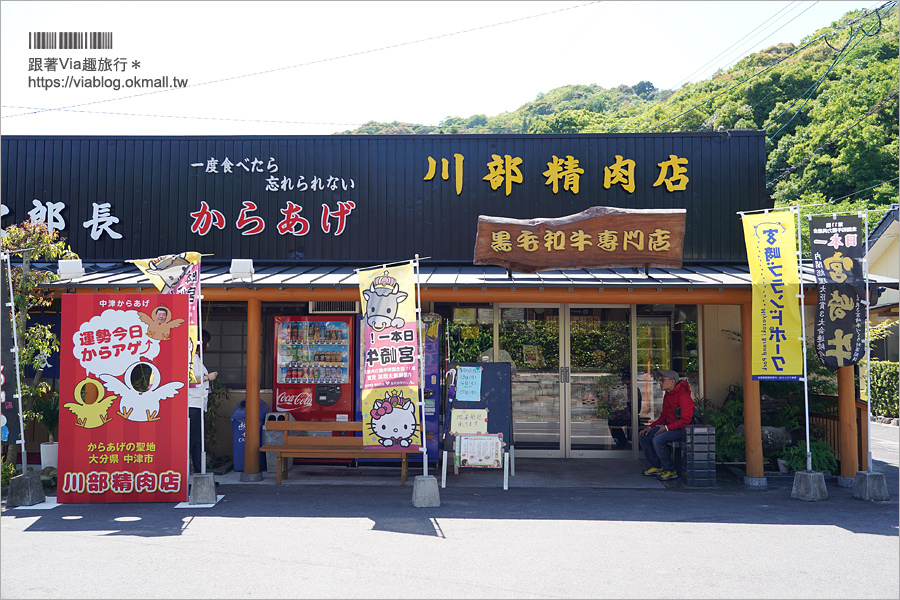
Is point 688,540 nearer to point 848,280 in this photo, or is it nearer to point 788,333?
point 788,333

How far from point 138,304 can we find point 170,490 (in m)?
2.28

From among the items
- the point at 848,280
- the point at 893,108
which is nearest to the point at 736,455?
the point at 848,280

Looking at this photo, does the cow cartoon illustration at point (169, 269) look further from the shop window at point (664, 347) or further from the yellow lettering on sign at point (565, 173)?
the shop window at point (664, 347)

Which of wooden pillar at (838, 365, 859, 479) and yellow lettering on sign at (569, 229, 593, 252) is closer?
wooden pillar at (838, 365, 859, 479)

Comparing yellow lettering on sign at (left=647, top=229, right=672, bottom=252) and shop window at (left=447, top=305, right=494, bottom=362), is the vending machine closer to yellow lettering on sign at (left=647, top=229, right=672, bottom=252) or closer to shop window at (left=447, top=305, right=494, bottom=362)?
shop window at (left=447, top=305, right=494, bottom=362)

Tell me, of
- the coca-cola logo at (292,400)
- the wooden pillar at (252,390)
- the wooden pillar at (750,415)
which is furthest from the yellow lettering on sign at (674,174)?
the wooden pillar at (252,390)

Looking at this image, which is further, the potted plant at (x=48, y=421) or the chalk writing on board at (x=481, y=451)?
the potted plant at (x=48, y=421)

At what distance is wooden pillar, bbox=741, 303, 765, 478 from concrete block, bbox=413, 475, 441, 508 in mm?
4396

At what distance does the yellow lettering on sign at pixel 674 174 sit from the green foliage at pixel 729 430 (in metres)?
3.71

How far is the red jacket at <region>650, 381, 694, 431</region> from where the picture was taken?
9680mm

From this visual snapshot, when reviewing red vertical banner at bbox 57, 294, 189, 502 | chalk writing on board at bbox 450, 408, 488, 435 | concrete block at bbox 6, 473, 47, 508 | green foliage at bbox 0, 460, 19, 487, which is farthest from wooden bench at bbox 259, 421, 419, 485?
green foliage at bbox 0, 460, 19, 487

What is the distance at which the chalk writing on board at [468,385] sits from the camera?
9.77m

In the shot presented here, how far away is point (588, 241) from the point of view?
9.34 metres

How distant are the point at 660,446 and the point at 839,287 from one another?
3.16 meters
